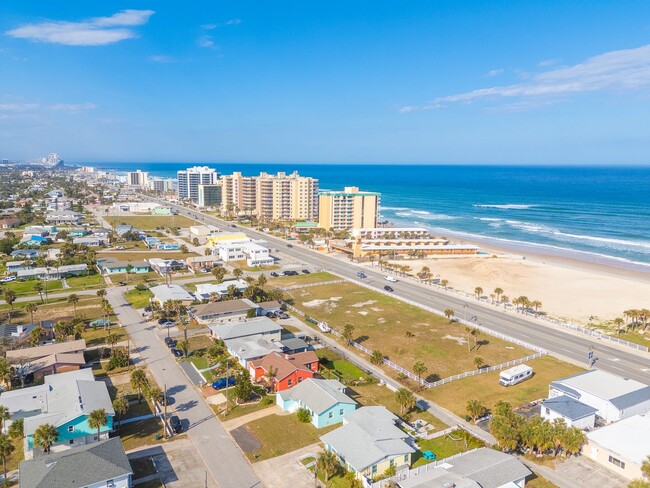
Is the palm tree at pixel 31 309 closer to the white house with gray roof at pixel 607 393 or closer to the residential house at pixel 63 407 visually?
the residential house at pixel 63 407

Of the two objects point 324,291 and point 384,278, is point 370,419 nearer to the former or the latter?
point 324,291

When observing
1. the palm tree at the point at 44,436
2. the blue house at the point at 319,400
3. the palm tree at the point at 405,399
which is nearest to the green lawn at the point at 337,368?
the blue house at the point at 319,400

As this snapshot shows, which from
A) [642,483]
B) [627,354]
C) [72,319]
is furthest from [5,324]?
[627,354]

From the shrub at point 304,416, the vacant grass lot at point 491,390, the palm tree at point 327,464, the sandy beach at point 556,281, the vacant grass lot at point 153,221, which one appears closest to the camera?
the palm tree at point 327,464

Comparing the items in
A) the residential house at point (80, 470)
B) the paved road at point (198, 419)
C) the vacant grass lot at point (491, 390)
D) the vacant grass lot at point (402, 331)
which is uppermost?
the residential house at point (80, 470)

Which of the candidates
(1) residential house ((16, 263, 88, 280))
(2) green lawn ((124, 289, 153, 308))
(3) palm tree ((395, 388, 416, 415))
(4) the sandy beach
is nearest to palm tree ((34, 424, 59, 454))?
(3) palm tree ((395, 388, 416, 415))

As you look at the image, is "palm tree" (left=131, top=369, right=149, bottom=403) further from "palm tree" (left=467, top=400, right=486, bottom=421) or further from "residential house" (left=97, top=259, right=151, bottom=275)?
"residential house" (left=97, top=259, right=151, bottom=275)
